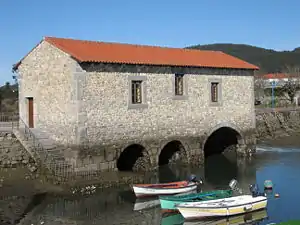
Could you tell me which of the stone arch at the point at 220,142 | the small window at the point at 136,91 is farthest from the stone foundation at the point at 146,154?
the small window at the point at 136,91

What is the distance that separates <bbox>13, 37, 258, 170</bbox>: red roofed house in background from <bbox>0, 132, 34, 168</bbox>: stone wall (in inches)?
23.2

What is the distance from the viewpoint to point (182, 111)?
27.0 meters

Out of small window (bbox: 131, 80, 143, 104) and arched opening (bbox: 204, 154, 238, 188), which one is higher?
small window (bbox: 131, 80, 143, 104)

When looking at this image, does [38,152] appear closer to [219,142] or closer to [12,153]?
[12,153]

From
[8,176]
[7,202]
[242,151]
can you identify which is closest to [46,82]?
[8,176]

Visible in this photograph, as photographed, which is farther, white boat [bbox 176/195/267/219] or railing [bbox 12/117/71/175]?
railing [bbox 12/117/71/175]

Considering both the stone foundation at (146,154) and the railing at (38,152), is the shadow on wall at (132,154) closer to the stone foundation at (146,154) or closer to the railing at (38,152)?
the stone foundation at (146,154)

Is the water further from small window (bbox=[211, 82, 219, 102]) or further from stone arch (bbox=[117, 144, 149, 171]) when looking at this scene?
small window (bbox=[211, 82, 219, 102])

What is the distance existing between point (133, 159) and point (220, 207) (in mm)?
9885

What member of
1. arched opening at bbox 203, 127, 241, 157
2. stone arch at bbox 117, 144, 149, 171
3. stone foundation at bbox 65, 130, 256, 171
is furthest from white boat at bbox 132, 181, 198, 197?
→ arched opening at bbox 203, 127, 241, 157

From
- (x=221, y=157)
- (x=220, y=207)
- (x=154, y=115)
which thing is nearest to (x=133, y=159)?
(x=154, y=115)

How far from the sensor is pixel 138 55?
26.0m

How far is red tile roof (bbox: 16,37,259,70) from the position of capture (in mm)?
23438

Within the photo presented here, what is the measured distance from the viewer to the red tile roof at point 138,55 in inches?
923
